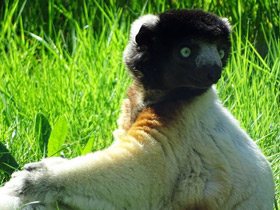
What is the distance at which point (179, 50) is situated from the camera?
15.8 ft

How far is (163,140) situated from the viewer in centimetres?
Result: 450

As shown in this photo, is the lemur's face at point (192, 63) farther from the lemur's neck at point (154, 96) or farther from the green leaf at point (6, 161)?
the green leaf at point (6, 161)

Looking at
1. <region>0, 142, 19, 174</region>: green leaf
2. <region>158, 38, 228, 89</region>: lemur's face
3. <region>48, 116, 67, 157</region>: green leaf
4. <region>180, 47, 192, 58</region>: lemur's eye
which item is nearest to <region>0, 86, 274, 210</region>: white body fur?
<region>158, 38, 228, 89</region>: lemur's face

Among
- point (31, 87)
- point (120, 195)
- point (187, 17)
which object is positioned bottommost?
point (31, 87)

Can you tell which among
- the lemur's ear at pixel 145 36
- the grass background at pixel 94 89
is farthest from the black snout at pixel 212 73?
the grass background at pixel 94 89

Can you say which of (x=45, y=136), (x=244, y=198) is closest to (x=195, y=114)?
(x=244, y=198)

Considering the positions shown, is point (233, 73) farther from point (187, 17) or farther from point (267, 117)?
point (187, 17)

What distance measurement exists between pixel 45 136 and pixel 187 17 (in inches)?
62.7

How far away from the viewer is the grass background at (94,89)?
560cm

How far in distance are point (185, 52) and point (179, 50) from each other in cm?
6

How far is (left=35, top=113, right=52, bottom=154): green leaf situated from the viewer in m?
5.46

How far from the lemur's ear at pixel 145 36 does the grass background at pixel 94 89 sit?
Answer: 86cm

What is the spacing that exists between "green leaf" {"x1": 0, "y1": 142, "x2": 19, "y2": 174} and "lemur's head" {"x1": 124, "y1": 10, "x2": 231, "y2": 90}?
3.71 ft

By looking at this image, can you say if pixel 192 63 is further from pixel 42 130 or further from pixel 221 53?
pixel 42 130
